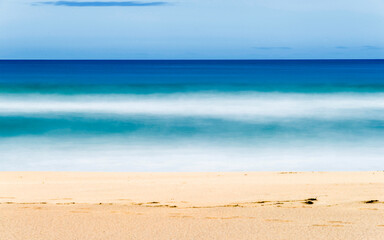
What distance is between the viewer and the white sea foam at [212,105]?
1970cm

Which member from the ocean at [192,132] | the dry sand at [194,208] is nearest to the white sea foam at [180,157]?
the ocean at [192,132]

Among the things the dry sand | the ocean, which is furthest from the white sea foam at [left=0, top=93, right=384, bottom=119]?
the dry sand

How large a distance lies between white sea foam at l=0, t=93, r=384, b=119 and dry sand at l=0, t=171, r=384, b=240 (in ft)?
39.6

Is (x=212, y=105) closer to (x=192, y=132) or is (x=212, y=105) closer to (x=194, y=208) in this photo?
(x=192, y=132)

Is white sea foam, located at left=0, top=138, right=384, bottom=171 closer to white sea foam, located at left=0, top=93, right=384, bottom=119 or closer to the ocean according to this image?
the ocean

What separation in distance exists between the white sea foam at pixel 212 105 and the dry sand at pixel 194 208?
1208cm

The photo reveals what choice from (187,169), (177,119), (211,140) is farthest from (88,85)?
(187,169)

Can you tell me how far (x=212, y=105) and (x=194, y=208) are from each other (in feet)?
60.4

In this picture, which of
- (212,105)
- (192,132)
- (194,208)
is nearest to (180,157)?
(192,132)

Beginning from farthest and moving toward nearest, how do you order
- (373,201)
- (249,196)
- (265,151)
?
(265,151) < (249,196) < (373,201)

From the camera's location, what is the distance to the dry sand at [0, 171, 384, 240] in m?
3.38

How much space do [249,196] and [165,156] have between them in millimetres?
5038

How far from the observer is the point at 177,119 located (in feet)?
57.9

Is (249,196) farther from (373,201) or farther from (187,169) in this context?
(187,169)
